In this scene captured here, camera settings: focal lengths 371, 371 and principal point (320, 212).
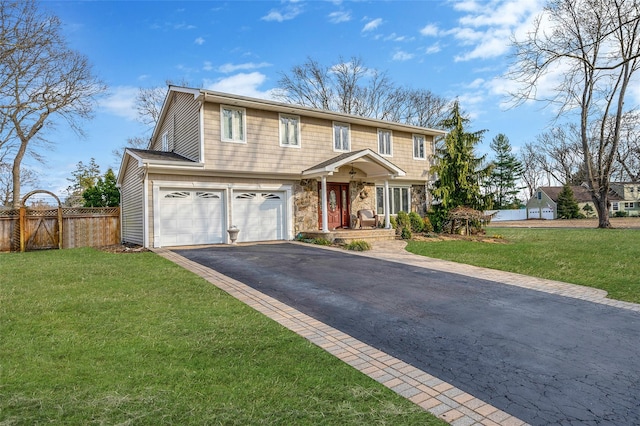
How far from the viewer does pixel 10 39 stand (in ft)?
50.8

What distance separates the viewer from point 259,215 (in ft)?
48.9

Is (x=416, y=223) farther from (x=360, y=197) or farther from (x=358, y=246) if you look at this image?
(x=358, y=246)

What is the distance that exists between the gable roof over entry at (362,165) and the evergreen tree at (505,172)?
40.3m

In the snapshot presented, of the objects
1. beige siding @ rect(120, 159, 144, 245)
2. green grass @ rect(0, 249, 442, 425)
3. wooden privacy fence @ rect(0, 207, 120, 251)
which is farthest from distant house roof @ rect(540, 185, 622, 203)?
green grass @ rect(0, 249, 442, 425)

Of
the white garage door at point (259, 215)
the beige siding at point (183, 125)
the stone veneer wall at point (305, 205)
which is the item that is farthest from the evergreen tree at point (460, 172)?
the beige siding at point (183, 125)

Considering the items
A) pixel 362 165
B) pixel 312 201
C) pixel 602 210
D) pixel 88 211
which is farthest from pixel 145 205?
pixel 602 210

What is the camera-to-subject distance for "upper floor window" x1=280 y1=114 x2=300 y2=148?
49.1ft

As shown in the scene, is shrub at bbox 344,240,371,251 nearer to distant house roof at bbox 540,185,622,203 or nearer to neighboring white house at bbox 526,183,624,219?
neighboring white house at bbox 526,183,624,219

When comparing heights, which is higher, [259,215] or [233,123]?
[233,123]

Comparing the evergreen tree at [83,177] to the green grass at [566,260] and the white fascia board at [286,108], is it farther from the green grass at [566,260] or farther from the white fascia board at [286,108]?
the green grass at [566,260]

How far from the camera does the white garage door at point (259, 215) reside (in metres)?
14.4

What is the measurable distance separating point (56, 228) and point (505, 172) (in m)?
51.9

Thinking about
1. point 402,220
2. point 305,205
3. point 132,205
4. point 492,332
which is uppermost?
point 132,205

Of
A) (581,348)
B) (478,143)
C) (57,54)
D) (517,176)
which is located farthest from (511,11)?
(517,176)
